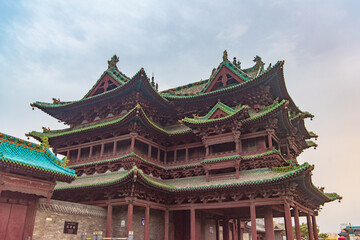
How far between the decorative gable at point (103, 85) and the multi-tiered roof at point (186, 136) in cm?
11

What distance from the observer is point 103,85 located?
3203cm

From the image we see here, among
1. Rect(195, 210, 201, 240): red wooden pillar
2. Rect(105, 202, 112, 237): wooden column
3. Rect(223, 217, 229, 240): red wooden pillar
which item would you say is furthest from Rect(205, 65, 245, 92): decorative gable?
Rect(105, 202, 112, 237): wooden column

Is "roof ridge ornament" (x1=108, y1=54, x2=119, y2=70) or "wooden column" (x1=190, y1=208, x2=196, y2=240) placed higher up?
"roof ridge ornament" (x1=108, y1=54, x2=119, y2=70)

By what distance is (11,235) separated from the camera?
54.7 feet

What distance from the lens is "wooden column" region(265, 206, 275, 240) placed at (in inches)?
857

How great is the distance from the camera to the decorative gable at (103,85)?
1245 inches

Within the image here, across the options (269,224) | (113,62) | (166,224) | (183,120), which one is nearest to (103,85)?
(113,62)

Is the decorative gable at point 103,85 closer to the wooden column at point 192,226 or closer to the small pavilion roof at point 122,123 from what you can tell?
the small pavilion roof at point 122,123

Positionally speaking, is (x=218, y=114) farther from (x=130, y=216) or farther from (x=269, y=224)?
(x=130, y=216)

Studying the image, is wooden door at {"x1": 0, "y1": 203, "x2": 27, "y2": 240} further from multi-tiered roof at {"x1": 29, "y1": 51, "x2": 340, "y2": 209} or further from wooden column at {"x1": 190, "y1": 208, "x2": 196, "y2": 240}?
wooden column at {"x1": 190, "y1": 208, "x2": 196, "y2": 240}

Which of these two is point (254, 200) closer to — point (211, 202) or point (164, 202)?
point (211, 202)

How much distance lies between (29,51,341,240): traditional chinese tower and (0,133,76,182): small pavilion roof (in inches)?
190

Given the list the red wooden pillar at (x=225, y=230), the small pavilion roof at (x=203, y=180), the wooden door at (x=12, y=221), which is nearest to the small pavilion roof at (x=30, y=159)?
the wooden door at (x=12, y=221)

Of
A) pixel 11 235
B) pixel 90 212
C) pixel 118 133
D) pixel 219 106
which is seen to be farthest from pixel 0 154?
pixel 219 106
